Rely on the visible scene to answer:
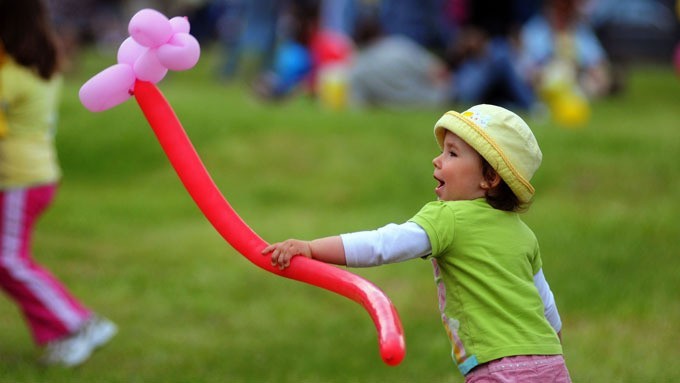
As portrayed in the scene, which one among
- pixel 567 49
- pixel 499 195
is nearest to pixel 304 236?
pixel 499 195

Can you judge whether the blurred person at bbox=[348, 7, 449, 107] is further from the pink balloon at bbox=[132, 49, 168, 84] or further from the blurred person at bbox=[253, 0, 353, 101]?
the pink balloon at bbox=[132, 49, 168, 84]

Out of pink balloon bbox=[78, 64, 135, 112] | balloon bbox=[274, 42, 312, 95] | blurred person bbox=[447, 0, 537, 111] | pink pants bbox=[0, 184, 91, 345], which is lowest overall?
balloon bbox=[274, 42, 312, 95]

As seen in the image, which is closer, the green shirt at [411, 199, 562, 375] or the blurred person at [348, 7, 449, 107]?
the green shirt at [411, 199, 562, 375]

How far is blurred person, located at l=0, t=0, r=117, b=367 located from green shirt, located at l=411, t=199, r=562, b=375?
8.51 ft

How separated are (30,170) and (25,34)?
2.17 ft

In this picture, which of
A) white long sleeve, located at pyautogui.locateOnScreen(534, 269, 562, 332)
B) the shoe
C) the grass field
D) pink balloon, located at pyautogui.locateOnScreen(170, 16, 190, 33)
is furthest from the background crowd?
pink balloon, located at pyautogui.locateOnScreen(170, 16, 190, 33)

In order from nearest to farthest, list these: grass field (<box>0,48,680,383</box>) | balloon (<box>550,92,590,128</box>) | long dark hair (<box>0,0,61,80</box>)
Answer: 1. long dark hair (<box>0,0,61,80</box>)
2. grass field (<box>0,48,680,383</box>)
3. balloon (<box>550,92,590,128</box>)

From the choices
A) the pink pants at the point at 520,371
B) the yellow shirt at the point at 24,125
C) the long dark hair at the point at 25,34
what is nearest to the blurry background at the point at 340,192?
the yellow shirt at the point at 24,125

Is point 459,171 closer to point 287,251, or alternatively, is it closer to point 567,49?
point 287,251

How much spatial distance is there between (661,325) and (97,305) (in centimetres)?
333

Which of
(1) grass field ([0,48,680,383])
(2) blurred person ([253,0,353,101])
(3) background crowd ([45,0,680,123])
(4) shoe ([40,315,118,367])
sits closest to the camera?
(4) shoe ([40,315,118,367])

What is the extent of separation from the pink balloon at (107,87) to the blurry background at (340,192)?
1.95m

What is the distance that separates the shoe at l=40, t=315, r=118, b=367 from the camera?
516cm

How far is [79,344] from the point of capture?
5238 millimetres
